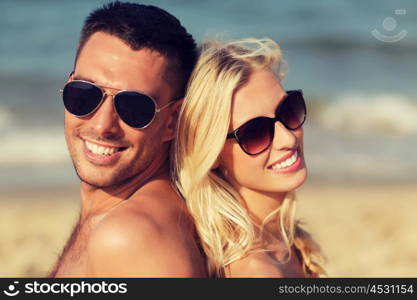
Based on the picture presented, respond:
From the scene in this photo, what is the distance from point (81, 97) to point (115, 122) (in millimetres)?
209

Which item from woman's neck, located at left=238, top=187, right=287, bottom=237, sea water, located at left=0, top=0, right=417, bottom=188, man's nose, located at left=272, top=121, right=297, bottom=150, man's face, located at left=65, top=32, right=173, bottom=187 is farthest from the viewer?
sea water, located at left=0, top=0, right=417, bottom=188

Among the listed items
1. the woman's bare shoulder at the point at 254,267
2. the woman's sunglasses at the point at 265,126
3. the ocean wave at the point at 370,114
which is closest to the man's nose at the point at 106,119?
the woman's sunglasses at the point at 265,126

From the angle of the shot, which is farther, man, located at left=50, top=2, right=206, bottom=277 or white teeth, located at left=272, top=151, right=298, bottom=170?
white teeth, located at left=272, top=151, right=298, bottom=170

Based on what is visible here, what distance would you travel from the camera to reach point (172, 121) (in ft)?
12.7

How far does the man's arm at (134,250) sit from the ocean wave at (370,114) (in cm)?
901

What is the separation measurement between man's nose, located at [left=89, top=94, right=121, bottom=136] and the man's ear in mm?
279

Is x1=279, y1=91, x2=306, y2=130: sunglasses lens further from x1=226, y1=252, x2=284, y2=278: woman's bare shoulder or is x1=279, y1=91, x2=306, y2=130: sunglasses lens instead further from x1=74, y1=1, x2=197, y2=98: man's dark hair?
x1=226, y1=252, x2=284, y2=278: woman's bare shoulder

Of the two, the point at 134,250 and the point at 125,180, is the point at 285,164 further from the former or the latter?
the point at 134,250

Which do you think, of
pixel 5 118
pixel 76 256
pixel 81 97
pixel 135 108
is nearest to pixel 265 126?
pixel 135 108

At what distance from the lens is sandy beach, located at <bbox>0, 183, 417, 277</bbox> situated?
7.68m

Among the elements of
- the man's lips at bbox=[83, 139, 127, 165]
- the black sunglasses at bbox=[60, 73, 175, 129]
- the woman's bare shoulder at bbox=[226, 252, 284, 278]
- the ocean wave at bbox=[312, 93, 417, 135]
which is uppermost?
the ocean wave at bbox=[312, 93, 417, 135]

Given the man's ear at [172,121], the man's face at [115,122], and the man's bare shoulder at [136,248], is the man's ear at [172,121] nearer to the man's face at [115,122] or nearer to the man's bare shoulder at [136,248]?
the man's face at [115,122]

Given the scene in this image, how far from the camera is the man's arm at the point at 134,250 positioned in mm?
3215

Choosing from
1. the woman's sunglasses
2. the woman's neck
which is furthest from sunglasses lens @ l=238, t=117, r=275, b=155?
the woman's neck
